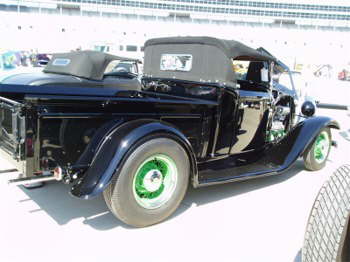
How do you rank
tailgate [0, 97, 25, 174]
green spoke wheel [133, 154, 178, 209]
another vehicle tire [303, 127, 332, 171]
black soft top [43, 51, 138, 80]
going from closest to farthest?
tailgate [0, 97, 25, 174]
green spoke wheel [133, 154, 178, 209]
another vehicle tire [303, 127, 332, 171]
black soft top [43, 51, 138, 80]

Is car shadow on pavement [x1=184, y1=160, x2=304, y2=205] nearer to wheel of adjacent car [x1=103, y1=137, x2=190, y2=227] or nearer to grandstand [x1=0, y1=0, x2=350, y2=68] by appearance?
wheel of adjacent car [x1=103, y1=137, x2=190, y2=227]

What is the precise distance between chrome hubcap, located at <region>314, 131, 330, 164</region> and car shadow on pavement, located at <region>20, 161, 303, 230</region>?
3.96ft

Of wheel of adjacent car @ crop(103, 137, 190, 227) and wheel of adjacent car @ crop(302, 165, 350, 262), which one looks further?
wheel of adjacent car @ crop(103, 137, 190, 227)

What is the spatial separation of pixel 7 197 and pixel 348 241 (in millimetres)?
3457

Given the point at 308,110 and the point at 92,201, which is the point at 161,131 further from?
the point at 308,110

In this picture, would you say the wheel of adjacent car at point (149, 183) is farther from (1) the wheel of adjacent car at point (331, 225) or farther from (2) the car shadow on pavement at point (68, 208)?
A: (1) the wheel of adjacent car at point (331, 225)

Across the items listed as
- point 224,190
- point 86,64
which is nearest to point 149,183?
point 224,190

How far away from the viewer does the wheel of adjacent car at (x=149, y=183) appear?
120 inches

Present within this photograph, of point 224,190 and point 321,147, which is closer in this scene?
point 224,190

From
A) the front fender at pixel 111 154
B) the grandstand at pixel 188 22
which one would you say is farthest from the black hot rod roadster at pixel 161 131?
the grandstand at pixel 188 22

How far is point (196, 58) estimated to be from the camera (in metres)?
4.41

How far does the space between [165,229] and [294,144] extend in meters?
2.47

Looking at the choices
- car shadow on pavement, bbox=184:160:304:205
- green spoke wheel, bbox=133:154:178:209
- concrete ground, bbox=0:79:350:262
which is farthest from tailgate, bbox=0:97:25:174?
car shadow on pavement, bbox=184:160:304:205

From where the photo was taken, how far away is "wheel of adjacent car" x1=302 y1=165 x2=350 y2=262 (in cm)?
206
